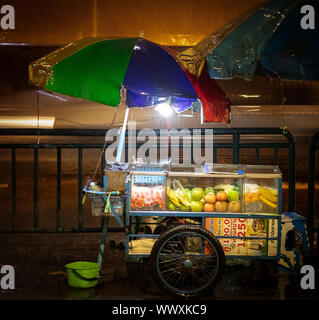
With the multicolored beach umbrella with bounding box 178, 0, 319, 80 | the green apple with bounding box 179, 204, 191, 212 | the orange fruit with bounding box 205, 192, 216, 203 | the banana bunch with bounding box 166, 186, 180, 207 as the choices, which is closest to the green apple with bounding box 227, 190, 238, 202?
the orange fruit with bounding box 205, 192, 216, 203

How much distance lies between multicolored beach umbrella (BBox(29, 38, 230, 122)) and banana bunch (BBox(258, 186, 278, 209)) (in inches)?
43.9

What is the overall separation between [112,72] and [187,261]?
2001 millimetres

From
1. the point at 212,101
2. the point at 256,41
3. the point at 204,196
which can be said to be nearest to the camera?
the point at 256,41

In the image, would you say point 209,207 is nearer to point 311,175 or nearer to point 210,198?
point 210,198

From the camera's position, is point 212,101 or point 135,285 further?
point 212,101

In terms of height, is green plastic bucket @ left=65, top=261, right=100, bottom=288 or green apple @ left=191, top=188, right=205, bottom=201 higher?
green apple @ left=191, top=188, right=205, bottom=201

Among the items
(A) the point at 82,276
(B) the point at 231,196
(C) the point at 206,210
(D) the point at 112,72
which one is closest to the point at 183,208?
(C) the point at 206,210

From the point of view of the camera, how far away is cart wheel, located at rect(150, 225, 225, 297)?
14.5 ft

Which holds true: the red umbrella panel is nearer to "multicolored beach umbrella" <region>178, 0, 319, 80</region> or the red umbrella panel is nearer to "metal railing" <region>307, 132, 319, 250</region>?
"multicolored beach umbrella" <region>178, 0, 319, 80</region>

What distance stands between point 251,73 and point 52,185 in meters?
7.08

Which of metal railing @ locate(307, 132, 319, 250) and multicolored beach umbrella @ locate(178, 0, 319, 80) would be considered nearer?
multicolored beach umbrella @ locate(178, 0, 319, 80)

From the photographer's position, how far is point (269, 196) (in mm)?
4684

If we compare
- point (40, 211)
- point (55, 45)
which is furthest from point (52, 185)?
→ point (55, 45)

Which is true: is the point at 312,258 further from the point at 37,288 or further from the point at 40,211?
the point at 40,211
